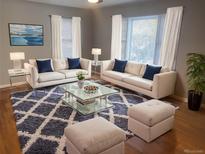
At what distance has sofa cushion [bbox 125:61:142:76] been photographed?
4934 mm

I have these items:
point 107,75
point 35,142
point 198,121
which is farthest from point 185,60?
point 35,142

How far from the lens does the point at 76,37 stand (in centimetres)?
632

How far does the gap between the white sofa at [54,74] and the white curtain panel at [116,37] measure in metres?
1.11

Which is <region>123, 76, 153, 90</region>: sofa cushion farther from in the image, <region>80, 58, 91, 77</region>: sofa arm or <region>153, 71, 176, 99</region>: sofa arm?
<region>80, 58, 91, 77</region>: sofa arm

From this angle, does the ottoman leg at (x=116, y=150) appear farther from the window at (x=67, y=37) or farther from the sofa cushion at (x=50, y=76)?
the window at (x=67, y=37)

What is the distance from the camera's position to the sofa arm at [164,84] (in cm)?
387

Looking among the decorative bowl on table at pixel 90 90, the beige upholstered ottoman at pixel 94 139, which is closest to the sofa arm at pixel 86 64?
the decorative bowl on table at pixel 90 90

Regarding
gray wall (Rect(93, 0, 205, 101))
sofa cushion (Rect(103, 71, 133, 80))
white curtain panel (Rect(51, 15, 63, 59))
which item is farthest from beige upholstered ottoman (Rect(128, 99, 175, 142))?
white curtain panel (Rect(51, 15, 63, 59))

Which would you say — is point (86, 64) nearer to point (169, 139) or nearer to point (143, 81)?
point (143, 81)

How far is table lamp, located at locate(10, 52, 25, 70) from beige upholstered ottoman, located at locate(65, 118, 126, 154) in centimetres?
337

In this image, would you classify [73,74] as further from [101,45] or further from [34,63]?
[101,45]

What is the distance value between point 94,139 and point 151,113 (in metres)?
1.06

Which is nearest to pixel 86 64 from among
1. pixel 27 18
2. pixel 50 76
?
pixel 50 76

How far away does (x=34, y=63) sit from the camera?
482 cm
